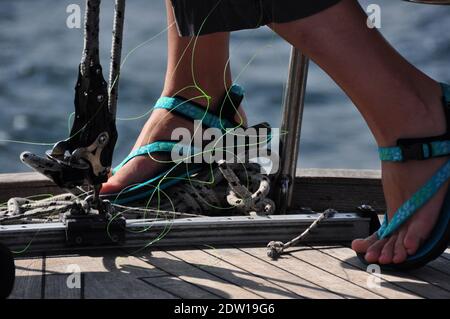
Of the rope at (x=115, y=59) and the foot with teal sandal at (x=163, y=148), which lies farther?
the foot with teal sandal at (x=163, y=148)

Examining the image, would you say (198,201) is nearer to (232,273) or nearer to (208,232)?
(208,232)

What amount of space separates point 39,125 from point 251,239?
11.0 feet

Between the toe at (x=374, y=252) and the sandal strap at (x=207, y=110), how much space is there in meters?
0.53

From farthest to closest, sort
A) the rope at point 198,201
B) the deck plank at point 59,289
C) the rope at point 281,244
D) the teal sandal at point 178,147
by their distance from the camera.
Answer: the teal sandal at point 178,147 < the rope at point 198,201 < the rope at point 281,244 < the deck plank at point 59,289

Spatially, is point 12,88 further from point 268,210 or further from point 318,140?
point 268,210

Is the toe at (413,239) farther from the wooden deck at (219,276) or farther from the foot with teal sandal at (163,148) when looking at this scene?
the foot with teal sandal at (163,148)

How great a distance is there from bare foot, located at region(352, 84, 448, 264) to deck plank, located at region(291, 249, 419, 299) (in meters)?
0.04

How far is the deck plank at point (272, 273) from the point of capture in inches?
62.5

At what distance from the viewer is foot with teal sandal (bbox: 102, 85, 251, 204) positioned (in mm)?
2102

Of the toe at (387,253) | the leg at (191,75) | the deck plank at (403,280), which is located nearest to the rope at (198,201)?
the leg at (191,75)

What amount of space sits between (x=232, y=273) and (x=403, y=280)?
0.28 metres

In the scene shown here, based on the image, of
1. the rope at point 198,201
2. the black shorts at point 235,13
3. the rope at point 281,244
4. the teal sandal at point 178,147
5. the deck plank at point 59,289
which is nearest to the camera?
the deck plank at point 59,289

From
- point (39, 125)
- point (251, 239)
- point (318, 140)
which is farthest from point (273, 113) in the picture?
point (251, 239)

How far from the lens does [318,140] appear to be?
4934 millimetres
